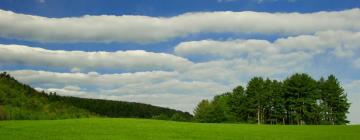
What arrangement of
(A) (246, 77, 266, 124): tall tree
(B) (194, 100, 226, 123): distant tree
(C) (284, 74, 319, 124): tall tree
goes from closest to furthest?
(C) (284, 74, 319, 124): tall tree, (A) (246, 77, 266, 124): tall tree, (B) (194, 100, 226, 123): distant tree

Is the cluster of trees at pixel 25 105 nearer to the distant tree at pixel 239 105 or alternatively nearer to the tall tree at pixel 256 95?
the distant tree at pixel 239 105

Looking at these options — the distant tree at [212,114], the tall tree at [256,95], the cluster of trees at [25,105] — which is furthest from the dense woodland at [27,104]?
the distant tree at [212,114]

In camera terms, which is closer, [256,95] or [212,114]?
[256,95]

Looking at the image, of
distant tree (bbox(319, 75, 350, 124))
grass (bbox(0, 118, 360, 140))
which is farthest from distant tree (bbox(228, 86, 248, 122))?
grass (bbox(0, 118, 360, 140))

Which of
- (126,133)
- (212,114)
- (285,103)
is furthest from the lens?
(212,114)

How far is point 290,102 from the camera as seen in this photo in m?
104

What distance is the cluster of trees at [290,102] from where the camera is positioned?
103m

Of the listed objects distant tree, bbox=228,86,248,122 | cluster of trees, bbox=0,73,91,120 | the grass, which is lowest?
the grass

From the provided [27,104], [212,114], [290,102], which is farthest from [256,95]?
[27,104]

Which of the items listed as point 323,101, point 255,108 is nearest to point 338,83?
point 323,101

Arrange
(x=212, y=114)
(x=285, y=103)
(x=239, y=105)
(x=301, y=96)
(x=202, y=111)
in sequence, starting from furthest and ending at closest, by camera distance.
→ (x=202, y=111) < (x=212, y=114) < (x=239, y=105) < (x=285, y=103) < (x=301, y=96)

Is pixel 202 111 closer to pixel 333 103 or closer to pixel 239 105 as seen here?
pixel 239 105

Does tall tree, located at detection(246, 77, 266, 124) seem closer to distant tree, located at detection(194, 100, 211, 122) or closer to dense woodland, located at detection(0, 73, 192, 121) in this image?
distant tree, located at detection(194, 100, 211, 122)

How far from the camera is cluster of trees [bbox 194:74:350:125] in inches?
4048
